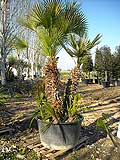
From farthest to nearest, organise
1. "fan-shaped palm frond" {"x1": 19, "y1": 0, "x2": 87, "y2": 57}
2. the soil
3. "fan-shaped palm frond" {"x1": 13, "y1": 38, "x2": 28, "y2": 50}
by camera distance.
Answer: "fan-shaped palm frond" {"x1": 13, "y1": 38, "x2": 28, "y2": 50}, "fan-shaped palm frond" {"x1": 19, "y1": 0, "x2": 87, "y2": 57}, the soil

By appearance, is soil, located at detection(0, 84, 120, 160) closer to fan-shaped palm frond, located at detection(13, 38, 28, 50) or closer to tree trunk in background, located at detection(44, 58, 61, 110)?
tree trunk in background, located at detection(44, 58, 61, 110)

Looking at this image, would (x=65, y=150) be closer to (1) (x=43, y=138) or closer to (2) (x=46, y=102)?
(1) (x=43, y=138)

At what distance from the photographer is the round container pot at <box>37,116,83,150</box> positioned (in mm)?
4816

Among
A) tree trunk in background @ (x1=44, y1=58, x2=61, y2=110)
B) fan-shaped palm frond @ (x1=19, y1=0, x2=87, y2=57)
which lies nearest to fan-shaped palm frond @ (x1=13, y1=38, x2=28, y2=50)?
→ fan-shaped palm frond @ (x1=19, y1=0, x2=87, y2=57)

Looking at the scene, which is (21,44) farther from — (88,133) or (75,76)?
(88,133)

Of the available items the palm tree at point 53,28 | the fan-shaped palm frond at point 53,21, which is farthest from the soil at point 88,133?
the fan-shaped palm frond at point 53,21

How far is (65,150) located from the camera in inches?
187

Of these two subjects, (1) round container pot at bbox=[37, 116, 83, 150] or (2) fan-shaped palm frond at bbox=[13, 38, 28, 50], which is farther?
(2) fan-shaped palm frond at bbox=[13, 38, 28, 50]

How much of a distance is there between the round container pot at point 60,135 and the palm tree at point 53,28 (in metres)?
0.52

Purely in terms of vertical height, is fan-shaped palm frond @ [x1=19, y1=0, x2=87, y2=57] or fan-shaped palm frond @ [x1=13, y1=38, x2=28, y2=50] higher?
fan-shaped palm frond @ [x1=19, y1=0, x2=87, y2=57]

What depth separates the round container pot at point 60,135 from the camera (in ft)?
15.8

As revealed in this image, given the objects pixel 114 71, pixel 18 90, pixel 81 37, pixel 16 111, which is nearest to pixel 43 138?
pixel 81 37

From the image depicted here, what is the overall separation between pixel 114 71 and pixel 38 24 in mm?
16391

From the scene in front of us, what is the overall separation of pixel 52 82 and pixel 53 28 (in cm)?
112
